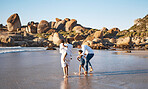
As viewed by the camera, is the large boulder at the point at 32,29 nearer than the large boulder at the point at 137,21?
Yes

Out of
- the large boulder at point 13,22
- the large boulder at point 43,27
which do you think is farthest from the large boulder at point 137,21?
the large boulder at point 13,22

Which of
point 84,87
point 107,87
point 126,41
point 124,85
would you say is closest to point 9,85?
point 84,87

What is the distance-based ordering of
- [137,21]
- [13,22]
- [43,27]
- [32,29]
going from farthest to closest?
[13,22] → [43,27] → [137,21] → [32,29]

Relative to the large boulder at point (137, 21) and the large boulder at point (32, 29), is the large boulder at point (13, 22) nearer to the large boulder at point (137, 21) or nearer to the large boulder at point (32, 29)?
the large boulder at point (32, 29)

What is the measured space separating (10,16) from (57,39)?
96134 millimetres

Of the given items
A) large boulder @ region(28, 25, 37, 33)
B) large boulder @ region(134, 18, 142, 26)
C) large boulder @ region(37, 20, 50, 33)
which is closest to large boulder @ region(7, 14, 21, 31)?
large boulder @ region(28, 25, 37, 33)

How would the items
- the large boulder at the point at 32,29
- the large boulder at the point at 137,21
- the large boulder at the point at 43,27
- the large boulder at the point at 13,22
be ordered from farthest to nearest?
the large boulder at the point at 13,22 → the large boulder at the point at 43,27 → the large boulder at the point at 137,21 → the large boulder at the point at 32,29

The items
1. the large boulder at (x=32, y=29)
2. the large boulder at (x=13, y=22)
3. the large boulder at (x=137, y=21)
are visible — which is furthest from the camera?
the large boulder at (x=13, y=22)

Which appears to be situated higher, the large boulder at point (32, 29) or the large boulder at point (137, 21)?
the large boulder at point (137, 21)

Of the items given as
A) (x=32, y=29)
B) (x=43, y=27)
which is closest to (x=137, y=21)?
(x=43, y=27)

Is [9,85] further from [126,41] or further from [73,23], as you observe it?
[73,23]

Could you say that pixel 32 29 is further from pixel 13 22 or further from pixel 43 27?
pixel 13 22

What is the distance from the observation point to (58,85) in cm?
614

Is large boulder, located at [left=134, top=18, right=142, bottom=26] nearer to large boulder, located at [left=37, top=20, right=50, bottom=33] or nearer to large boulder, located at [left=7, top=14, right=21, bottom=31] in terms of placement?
large boulder, located at [left=37, top=20, right=50, bottom=33]
